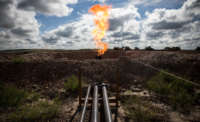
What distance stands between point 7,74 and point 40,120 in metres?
8.05

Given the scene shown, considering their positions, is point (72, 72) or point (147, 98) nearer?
point (147, 98)

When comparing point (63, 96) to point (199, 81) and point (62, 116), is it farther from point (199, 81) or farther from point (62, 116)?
point (199, 81)

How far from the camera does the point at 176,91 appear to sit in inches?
282

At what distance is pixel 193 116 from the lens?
16.2 ft

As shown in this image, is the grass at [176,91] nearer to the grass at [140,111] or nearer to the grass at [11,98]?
the grass at [140,111]

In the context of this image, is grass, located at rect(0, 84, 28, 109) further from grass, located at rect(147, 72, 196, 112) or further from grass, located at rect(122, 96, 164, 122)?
grass, located at rect(147, 72, 196, 112)

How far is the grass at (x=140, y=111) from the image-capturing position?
14.9 ft

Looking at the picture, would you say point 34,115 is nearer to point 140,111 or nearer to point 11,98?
point 11,98

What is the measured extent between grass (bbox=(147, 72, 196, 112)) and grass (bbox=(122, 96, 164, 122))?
1468 mm

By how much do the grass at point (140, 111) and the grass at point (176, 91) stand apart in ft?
4.82

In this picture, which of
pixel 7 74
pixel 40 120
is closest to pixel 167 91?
pixel 40 120

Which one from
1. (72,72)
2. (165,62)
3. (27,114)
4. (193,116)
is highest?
(165,62)

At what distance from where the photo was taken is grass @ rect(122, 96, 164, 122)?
4.55 meters

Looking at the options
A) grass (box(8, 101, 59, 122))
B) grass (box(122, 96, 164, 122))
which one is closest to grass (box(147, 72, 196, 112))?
grass (box(122, 96, 164, 122))
